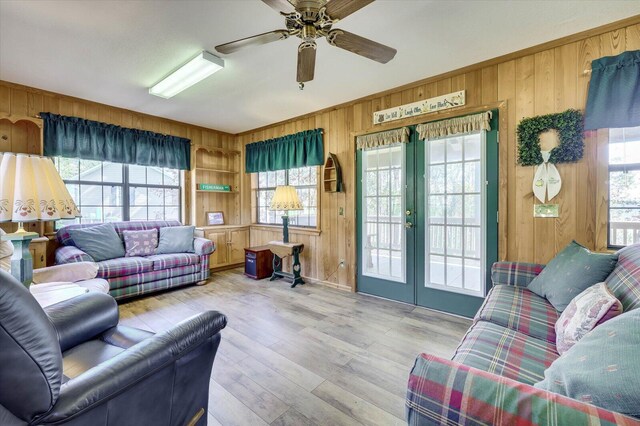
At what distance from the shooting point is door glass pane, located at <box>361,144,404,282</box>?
3.38 meters

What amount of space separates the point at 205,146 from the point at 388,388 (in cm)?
463

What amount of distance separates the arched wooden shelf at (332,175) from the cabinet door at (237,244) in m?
2.10

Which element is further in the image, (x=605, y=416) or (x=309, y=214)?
(x=309, y=214)

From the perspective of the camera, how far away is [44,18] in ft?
6.76

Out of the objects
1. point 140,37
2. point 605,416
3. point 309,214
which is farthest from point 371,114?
point 605,416

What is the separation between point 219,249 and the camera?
16.0 ft

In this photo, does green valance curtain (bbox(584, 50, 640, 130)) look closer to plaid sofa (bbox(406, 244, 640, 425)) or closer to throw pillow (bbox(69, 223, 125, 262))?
plaid sofa (bbox(406, 244, 640, 425))

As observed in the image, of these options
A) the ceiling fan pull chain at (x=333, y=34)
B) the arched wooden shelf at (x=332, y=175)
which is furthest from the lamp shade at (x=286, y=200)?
the ceiling fan pull chain at (x=333, y=34)

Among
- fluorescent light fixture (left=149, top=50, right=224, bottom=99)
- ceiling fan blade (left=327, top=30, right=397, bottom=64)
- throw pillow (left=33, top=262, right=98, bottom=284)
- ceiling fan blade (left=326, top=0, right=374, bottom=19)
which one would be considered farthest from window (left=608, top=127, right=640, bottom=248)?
throw pillow (left=33, top=262, right=98, bottom=284)

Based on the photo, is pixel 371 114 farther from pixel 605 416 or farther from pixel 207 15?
pixel 605 416

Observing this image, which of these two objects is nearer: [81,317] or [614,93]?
[81,317]

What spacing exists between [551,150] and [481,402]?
252 cm

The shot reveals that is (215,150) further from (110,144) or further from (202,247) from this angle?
(202,247)

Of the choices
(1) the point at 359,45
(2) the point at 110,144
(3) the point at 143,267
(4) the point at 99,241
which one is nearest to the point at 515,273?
(1) the point at 359,45
